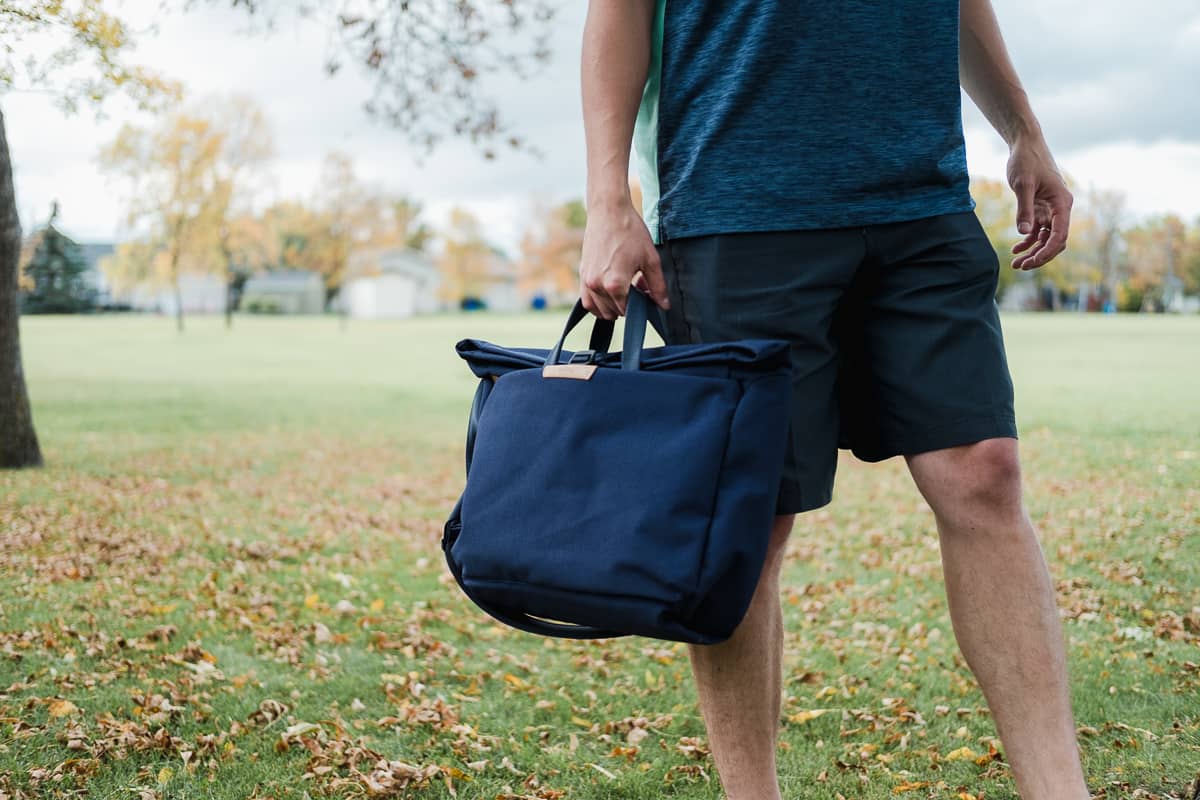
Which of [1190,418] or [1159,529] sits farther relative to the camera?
[1190,418]

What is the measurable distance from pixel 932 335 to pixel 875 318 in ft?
0.33

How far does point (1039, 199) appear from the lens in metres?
2.17

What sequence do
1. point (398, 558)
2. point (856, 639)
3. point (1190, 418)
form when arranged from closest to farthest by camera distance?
point (856, 639)
point (398, 558)
point (1190, 418)

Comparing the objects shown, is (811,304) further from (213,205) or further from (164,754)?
(213,205)

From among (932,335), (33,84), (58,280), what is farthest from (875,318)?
(58,280)

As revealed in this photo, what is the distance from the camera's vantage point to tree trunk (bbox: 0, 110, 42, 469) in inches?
309

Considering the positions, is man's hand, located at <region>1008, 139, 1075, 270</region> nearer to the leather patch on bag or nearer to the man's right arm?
the man's right arm

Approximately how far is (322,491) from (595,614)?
709 centimetres

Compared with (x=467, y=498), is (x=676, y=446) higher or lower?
higher

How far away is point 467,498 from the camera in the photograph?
5.81 feet

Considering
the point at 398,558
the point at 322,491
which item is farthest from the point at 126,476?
the point at 398,558

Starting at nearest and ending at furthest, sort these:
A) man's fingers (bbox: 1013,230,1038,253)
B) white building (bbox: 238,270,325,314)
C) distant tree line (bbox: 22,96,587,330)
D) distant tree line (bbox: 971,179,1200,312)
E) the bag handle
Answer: the bag handle, man's fingers (bbox: 1013,230,1038,253), distant tree line (bbox: 22,96,587,330), distant tree line (bbox: 971,179,1200,312), white building (bbox: 238,270,325,314)

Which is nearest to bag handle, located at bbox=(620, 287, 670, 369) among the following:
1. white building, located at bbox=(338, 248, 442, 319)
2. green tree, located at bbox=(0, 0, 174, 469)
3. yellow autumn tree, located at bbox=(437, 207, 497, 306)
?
green tree, located at bbox=(0, 0, 174, 469)

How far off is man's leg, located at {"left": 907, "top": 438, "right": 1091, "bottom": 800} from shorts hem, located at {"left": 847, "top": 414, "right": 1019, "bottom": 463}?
2 centimetres
